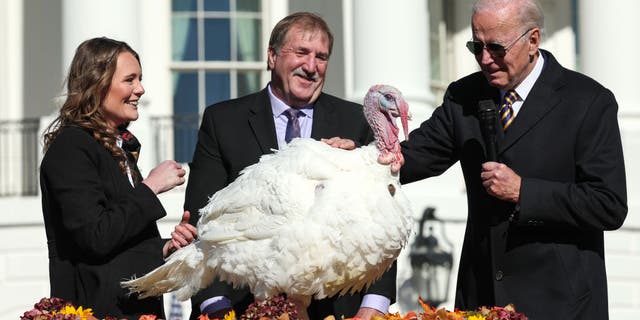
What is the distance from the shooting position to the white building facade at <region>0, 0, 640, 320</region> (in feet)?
41.8

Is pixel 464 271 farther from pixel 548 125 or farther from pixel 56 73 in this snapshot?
pixel 56 73

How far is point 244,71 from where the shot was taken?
1514 centimetres

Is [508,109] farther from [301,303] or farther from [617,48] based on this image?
[617,48]

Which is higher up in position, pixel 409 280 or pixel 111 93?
pixel 111 93

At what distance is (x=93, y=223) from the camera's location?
5223 millimetres

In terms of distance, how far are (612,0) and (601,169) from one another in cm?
831

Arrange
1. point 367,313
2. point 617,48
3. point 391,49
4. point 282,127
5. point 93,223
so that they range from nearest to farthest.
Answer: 1. point 93,223
2. point 367,313
3. point 282,127
4. point 391,49
5. point 617,48

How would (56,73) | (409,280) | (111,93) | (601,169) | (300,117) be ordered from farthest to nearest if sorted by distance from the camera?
1. (56,73)
2. (409,280)
3. (300,117)
4. (111,93)
5. (601,169)

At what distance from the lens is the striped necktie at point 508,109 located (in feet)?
17.8

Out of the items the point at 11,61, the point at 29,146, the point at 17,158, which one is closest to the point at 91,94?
the point at 29,146

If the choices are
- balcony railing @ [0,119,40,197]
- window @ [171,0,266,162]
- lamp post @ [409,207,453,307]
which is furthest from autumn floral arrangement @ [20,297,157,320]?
window @ [171,0,266,162]

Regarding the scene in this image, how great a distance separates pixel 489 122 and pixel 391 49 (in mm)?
7639

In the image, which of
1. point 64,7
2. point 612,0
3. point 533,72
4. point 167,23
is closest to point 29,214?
point 64,7

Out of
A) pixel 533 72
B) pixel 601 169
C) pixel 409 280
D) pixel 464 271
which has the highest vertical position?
pixel 533 72
